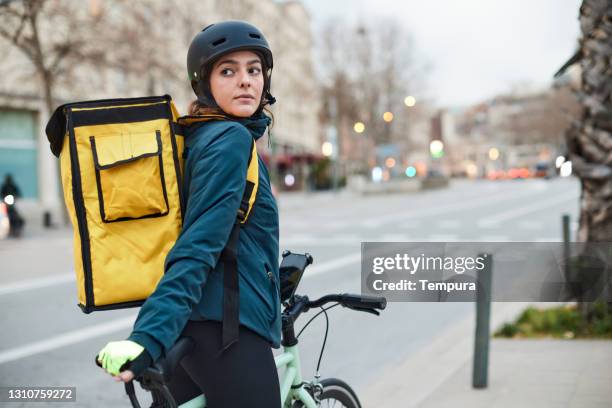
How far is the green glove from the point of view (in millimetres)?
1767

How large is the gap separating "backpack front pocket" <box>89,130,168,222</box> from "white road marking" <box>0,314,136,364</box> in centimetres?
508

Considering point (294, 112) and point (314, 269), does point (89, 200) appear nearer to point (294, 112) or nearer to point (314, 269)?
point (314, 269)

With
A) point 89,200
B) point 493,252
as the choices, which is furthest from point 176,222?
point 493,252

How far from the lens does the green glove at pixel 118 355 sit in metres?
1.77

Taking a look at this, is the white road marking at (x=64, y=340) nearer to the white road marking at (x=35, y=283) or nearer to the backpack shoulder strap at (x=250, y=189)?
the white road marking at (x=35, y=283)

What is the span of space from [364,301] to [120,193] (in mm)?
938

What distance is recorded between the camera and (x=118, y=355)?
1770mm

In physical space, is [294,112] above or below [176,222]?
above

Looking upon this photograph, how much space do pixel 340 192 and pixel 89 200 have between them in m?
48.1

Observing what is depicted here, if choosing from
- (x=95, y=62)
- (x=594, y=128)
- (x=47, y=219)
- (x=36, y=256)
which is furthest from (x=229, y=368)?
(x=47, y=219)

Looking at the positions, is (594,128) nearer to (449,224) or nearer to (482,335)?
(482,335)

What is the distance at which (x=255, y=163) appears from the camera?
2.12m

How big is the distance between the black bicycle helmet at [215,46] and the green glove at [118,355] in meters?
0.83

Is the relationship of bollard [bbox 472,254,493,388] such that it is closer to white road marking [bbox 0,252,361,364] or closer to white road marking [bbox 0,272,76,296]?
white road marking [bbox 0,252,361,364]
